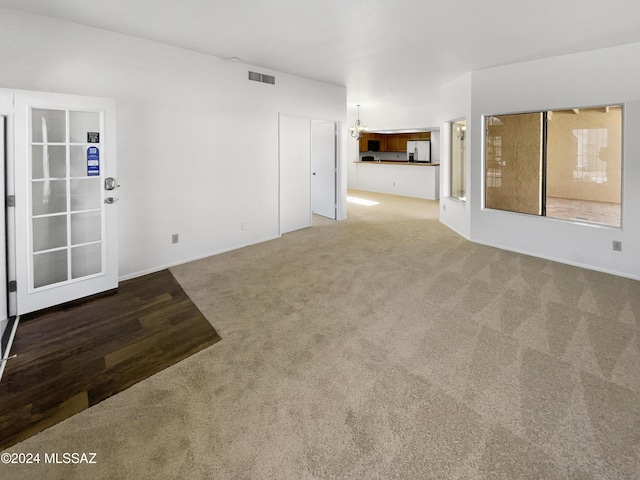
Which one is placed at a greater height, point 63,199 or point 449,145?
point 449,145

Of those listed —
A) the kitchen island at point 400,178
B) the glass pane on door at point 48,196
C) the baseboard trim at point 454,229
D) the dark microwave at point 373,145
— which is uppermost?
the dark microwave at point 373,145

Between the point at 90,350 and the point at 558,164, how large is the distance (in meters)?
6.00

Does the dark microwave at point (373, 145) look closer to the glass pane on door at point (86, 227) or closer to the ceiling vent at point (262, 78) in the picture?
the ceiling vent at point (262, 78)

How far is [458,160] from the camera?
6.99 meters

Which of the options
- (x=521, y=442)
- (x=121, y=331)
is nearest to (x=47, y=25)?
(x=121, y=331)

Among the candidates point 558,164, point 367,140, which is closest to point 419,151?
point 367,140

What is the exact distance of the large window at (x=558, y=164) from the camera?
452cm

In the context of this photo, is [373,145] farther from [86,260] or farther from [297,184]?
[86,260]

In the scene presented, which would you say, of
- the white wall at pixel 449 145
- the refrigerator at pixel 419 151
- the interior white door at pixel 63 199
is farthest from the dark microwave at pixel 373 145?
the interior white door at pixel 63 199

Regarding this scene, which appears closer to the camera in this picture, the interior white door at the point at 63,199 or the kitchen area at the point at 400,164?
the interior white door at the point at 63,199

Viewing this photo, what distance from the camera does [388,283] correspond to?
4070 millimetres

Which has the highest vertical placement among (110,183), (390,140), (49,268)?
(390,140)

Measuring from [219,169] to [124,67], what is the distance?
1673mm

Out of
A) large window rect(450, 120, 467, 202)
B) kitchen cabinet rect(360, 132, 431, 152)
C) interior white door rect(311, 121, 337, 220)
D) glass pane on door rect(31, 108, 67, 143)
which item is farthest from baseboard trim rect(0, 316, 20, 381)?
kitchen cabinet rect(360, 132, 431, 152)
